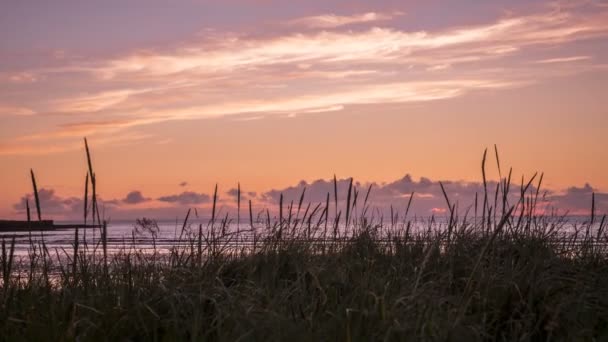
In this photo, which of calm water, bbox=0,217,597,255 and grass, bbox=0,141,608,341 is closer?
grass, bbox=0,141,608,341

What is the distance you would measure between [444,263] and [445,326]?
2.22 metres

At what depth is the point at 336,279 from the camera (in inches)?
236

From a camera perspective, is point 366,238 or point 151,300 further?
point 366,238

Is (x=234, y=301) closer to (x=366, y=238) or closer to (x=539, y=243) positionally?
(x=366, y=238)

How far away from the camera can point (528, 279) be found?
6.34 m

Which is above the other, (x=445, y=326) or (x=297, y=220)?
(x=297, y=220)

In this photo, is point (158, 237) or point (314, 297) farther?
point (158, 237)

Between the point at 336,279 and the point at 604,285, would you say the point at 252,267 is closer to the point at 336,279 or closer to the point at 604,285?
the point at 336,279

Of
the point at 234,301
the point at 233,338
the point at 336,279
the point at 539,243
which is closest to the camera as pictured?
the point at 233,338

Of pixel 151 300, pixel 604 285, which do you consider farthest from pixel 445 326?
pixel 604 285

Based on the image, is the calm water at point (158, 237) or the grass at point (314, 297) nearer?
the grass at point (314, 297)

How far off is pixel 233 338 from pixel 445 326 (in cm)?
143

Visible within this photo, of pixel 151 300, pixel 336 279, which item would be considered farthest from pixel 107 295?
pixel 336 279

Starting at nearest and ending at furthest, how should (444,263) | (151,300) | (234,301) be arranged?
(234,301), (151,300), (444,263)
